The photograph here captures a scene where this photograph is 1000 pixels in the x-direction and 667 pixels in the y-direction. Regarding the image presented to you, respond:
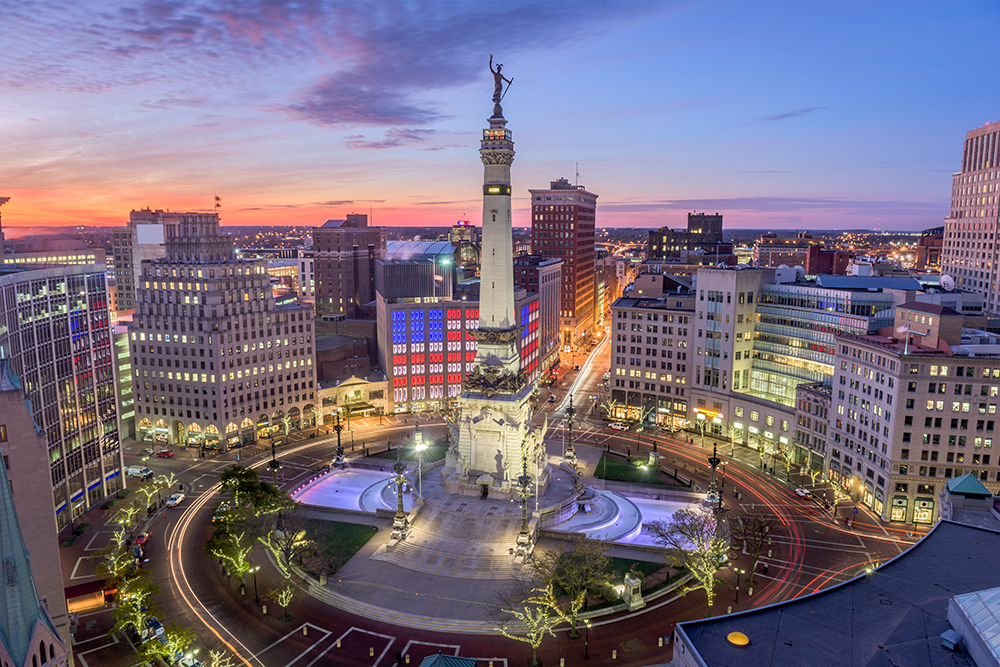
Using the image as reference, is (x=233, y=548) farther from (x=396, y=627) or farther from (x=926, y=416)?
(x=926, y=416)

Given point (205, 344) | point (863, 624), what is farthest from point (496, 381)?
point (205, 344)

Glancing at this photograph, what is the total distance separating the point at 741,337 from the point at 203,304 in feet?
338

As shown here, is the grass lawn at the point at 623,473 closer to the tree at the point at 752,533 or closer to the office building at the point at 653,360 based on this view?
the tree at the point at 752,533

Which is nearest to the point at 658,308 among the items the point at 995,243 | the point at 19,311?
the point at 995,243

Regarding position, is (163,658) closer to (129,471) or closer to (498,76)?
(129,471)

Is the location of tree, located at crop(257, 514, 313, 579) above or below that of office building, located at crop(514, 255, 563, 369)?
below

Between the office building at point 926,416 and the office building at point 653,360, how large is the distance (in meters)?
41.7

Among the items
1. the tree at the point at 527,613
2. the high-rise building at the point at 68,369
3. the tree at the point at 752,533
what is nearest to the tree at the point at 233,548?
the high-rise building at the point at 68,369

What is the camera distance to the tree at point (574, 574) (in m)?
64.0

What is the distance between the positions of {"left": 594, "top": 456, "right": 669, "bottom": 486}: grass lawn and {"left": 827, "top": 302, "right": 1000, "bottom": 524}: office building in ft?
104

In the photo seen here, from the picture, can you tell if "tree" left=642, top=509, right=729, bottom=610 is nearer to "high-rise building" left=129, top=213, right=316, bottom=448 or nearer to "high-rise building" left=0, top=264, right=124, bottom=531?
A: "high-rise building" left=0, top=264, right=124, bottom=531

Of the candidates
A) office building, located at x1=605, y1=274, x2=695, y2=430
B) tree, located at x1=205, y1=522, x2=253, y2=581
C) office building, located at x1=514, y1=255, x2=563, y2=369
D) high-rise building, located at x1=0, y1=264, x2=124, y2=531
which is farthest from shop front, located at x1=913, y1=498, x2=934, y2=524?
high-rise building, located at x1=0, y1=264, x2=124, y2=531

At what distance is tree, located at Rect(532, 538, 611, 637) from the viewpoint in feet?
210

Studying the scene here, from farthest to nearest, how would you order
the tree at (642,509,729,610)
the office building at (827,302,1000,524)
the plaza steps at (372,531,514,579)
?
1. the office building at (827,302,1000,524)
2. the plaza steps at (372,531,514,579)
3. the tree at (642,509,729,610)
